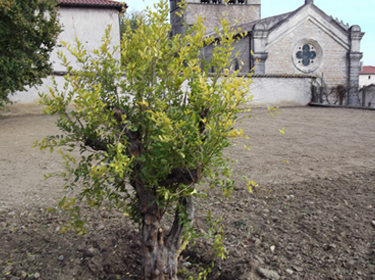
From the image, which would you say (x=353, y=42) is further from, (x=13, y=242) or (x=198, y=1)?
(x=13, y=242)

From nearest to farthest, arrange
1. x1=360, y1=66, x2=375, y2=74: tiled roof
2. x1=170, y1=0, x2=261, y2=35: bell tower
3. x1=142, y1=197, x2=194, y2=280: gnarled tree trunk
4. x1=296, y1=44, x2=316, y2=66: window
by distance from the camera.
→ 1. x1=142, y1=197, x2=194, y2=280: gnarled tree trunk
2. x1=296, y1=44, x2=316, y2=66: window
3. x1=170, y1=0, x2=261, y2=35: bell tower
4. x1=360, y1=66, x2=375, y2=74: tiled roof

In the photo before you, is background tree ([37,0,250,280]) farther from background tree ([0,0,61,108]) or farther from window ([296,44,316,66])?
window ([296,44,316,66])

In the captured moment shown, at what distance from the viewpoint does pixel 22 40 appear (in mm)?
11180

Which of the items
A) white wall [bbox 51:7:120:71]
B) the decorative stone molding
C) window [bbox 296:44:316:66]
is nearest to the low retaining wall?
window [bbox 296:44:316:66]

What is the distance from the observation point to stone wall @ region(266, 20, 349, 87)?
2439cm

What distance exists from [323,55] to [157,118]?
25.8 metres

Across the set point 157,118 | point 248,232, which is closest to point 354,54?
point 248,232

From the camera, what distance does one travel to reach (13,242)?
325cm

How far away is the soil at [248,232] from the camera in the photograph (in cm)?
286

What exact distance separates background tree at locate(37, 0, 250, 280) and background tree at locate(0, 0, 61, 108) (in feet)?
32.2

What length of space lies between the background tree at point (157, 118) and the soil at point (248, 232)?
1.76ft

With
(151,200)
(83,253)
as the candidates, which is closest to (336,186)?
(151,200)

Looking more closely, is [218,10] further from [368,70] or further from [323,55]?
[368,70]

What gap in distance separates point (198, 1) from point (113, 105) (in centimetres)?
3356
